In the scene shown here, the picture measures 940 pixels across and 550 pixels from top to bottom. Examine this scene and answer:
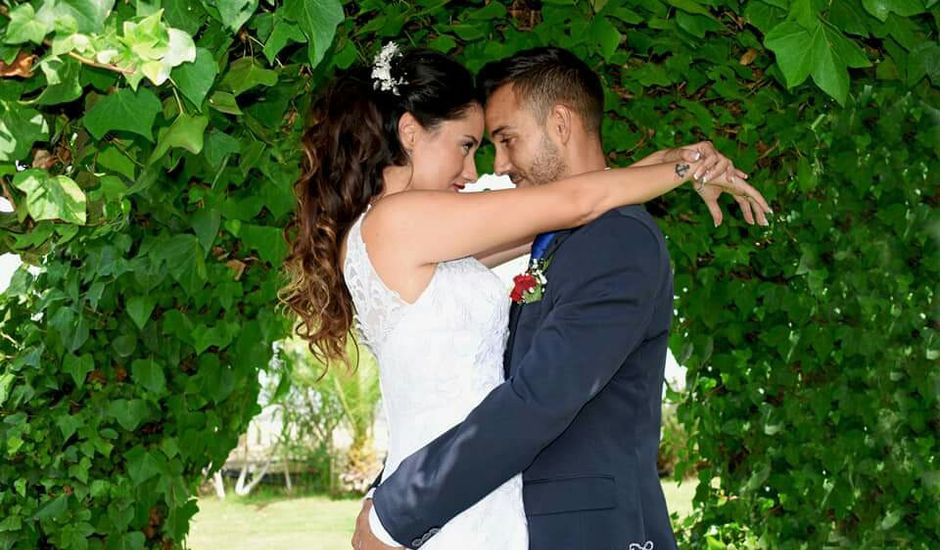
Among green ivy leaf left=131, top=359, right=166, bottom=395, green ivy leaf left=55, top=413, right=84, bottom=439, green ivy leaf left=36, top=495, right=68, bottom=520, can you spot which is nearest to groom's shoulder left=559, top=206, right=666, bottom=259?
green ivy leaf left=131, top=359, right=166, bottom=395

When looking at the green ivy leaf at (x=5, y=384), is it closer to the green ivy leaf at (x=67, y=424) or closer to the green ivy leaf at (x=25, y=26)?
the green ivy leaf at (x=67, y=424)

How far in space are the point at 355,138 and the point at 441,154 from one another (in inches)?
7.7

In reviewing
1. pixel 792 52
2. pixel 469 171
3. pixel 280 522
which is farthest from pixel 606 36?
pixel 280 522

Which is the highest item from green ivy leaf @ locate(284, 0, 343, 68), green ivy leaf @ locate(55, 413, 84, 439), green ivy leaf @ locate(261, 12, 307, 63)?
green ivy leaf @ locate(284, 0, 343, 68)

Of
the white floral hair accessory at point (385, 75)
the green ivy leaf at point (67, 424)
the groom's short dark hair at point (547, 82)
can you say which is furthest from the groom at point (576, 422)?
the green ivy leaf at point (67, 424)

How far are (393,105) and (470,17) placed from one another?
1.46m

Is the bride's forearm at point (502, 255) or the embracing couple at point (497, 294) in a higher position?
the embracing couple at point (497, 294)

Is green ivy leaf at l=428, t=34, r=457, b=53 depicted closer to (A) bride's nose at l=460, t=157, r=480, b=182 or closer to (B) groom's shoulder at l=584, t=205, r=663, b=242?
(A) bride's nose at l=460, t=157, r=480, b=182

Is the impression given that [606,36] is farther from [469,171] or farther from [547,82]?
[469,171]

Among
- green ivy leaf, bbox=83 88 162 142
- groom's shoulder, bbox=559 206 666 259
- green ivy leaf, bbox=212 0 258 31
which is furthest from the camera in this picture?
groom's shoulder, bbox=559 206 666 259

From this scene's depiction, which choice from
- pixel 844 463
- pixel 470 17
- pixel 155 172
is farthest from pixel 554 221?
pixel 844 463

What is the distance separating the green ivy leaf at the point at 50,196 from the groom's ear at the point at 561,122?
49.0 inches

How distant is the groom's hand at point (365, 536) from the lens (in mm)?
2434

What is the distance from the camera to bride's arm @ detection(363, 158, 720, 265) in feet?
7.90
